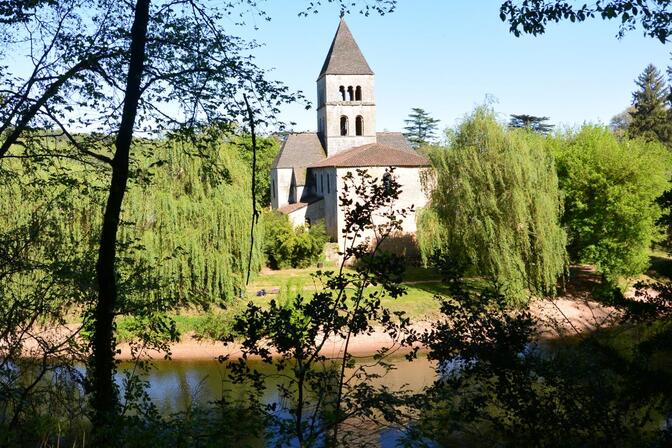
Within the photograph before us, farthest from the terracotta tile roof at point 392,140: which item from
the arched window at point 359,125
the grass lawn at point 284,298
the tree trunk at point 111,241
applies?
the tree trunk at point 111,241

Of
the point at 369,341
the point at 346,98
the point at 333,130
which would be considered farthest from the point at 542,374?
the point at 346,98

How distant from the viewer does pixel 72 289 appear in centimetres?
664

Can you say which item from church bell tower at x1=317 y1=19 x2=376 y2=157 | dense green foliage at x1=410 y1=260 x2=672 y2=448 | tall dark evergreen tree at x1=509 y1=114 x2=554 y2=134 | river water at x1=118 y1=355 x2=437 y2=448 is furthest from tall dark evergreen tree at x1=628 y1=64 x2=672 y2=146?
dense green foliage at x1=410 y1=260 x2=672 y2=448

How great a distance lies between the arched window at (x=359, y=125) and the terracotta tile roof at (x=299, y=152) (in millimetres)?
2456

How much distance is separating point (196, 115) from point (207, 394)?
1096 centimetres

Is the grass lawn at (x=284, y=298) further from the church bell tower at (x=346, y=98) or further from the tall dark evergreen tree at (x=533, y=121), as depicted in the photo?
the tall dark evergreen tree at (x=533, y=121)

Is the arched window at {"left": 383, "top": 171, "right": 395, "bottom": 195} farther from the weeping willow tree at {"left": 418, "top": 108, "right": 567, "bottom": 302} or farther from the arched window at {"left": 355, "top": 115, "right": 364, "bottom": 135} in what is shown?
the arched window at {"left": 355, "top": 115, "right": 364, "bottom": 135}

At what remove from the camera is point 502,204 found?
22594 millimetres

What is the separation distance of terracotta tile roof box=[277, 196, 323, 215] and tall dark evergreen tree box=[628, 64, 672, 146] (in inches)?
1014

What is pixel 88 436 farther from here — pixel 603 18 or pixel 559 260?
pixel 559 260

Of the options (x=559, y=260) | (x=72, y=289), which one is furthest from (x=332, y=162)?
(x=72, y=289)

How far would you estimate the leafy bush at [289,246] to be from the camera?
30.2 m

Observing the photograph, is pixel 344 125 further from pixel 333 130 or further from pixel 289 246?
pixel 289 246

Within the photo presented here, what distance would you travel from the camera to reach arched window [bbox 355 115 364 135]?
37875 millimetres
